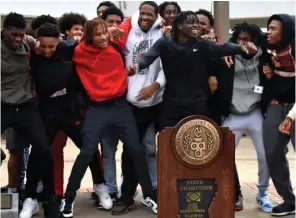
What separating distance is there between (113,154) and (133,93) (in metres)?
0.71

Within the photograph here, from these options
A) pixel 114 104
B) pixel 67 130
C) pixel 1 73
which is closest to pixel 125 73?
pixel 114 104

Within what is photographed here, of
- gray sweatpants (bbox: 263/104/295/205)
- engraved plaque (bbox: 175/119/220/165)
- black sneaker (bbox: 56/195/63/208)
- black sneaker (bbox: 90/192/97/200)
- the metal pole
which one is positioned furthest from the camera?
the metal pole

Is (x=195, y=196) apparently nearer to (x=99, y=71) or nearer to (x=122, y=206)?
(x=122, y=206)

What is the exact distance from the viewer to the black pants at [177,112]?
4781 millimetres

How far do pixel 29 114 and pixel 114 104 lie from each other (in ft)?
2.40

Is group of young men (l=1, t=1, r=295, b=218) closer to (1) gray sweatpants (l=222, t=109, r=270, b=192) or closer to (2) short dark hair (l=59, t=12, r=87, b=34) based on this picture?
(1) gray sweatpants (l=222, t=109, r=270, b=192)

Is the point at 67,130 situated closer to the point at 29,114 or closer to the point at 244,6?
the point at 29,114

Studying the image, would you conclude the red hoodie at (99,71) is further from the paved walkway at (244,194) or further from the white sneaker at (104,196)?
the paved walkway at (244,194)

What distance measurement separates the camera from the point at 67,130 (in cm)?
500

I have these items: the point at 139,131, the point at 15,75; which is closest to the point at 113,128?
the point at 139,131

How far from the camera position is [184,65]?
186 inches

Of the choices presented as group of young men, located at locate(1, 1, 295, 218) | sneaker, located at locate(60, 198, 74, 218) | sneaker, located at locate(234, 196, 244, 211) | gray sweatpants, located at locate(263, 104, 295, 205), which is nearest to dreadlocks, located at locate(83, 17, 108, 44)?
group of young men, located at locate(1, 1, 295, 218)

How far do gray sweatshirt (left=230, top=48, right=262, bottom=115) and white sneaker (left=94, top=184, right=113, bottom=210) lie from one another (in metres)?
1.41

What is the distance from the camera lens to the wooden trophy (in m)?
3.97
